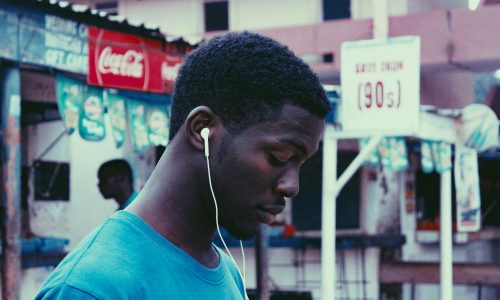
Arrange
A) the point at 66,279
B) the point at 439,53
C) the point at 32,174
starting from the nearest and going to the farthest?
A: the point at 66,279 < the point at 32,174 < the point at 439,53

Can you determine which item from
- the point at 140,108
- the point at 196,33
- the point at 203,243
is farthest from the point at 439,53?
the point at 203,243

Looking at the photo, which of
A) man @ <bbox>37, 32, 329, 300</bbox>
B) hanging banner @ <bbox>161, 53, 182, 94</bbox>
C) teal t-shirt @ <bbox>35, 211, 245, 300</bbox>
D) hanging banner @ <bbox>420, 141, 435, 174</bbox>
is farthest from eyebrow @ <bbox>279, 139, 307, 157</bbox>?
hanging banner @ <bbox>420, 141, 435, 174</bbox>

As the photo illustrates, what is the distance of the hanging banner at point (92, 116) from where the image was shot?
6832mm

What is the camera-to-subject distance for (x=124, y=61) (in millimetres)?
7164

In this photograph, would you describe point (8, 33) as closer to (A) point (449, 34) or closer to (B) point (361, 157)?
(B) point (361, 157)

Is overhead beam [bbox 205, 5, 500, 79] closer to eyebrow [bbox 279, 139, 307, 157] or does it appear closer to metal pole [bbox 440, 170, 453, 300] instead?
metal pole [bbox 440, 170, 453, 300]

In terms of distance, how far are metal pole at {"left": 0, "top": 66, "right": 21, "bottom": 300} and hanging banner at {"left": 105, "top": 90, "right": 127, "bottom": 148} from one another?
125 cm

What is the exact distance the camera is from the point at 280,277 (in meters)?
12.8

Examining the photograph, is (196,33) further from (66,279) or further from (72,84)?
(66,279)

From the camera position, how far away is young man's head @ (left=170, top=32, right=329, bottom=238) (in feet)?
5.80

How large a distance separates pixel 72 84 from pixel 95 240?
5.28 metres

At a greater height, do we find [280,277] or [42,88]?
[42,88]

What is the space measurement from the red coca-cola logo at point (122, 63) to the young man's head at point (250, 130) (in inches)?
206

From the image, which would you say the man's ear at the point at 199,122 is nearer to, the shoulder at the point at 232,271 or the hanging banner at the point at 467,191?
the shoulder at the point at 232,271
